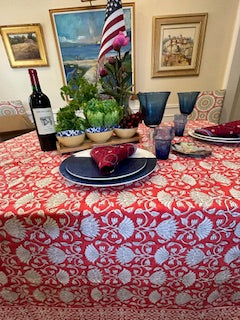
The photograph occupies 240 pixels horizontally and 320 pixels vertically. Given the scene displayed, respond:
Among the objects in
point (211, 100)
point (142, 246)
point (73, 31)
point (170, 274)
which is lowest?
point (170, 274)

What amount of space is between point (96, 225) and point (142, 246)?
13 centimetres

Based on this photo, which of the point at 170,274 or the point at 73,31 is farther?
the point at 73,31

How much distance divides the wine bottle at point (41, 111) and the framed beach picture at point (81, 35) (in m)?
1.26

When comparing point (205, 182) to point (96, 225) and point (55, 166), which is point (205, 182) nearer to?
point (96, 225)

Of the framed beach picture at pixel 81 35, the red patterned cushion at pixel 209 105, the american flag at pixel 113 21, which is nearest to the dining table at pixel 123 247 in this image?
the american flag at pixel 113 21

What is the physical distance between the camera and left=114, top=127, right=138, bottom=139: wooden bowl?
0.77 metres

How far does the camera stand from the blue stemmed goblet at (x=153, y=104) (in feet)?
2.07

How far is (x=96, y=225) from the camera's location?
1.29 feet

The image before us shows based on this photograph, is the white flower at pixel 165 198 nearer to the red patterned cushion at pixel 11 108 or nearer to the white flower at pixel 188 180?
the white flower at pixel 188 180

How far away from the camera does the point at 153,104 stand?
0.64 m

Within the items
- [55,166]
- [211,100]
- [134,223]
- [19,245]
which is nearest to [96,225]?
[134,223]

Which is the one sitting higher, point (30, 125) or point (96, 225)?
point (96, 225)

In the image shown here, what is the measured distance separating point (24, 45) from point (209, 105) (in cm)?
209

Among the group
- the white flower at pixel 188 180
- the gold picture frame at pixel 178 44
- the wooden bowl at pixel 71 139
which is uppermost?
the gold picture frame at pixel 178 44
